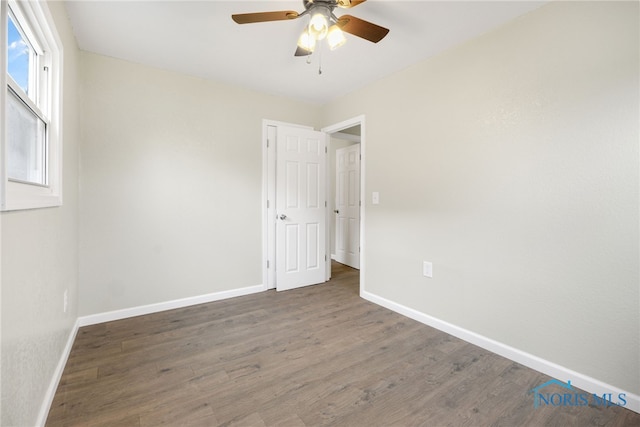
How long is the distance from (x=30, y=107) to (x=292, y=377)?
2.04 m

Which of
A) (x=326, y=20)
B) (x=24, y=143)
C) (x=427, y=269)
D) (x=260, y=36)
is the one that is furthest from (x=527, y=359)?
(x=24, y=143)

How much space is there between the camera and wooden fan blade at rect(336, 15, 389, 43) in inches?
64.8

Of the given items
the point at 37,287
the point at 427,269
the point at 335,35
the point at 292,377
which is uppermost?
the point at 335,35

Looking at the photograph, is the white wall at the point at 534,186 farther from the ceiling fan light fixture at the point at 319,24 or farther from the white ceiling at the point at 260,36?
the ceiling fan light fixture at the point at 319,24

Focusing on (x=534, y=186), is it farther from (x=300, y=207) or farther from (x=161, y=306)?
(x=161, y=306)

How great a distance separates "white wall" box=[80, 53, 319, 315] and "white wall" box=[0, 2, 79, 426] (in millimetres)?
327

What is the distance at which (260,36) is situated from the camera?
7.26 feet

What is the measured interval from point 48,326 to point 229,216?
1825 millimetres

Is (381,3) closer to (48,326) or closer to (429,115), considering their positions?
(429,115)

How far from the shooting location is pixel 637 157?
152 centimetres

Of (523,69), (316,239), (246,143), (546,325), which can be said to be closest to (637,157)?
(523,69)

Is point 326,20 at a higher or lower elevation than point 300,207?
higher

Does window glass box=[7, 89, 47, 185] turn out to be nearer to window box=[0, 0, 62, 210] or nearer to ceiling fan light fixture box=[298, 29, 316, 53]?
window box=[0, 0, 62, 210]

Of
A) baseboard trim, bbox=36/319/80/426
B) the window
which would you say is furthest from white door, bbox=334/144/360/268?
the window
